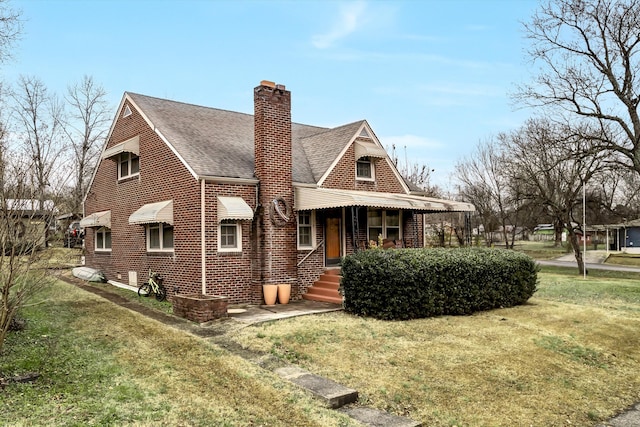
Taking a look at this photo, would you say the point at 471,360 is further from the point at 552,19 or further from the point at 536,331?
the point at 552,19

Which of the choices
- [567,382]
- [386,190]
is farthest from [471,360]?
[386,190]

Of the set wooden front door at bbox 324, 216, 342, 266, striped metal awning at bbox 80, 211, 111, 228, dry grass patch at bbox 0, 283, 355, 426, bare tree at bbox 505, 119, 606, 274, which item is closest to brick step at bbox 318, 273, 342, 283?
wooden front door at bbox 324, 216, 342, 266

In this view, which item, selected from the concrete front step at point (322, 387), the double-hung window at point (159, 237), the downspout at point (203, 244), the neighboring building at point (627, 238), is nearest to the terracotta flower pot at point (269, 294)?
the downspout at point (203, 244)

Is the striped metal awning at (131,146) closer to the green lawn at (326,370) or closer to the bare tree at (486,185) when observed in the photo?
the green lawn at (326,370)

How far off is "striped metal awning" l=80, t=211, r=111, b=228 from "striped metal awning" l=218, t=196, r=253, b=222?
744cm

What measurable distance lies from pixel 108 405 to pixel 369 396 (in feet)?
11.0

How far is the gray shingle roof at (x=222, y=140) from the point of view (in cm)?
1348

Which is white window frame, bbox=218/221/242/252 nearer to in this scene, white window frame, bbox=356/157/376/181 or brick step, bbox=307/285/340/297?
brick step, bbox=307/285/340/297

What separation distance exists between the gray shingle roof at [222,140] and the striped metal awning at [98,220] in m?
4.86

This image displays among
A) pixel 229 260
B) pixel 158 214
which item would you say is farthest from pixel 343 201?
pixel 158 214

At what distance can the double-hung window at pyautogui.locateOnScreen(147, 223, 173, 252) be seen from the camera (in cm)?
1427

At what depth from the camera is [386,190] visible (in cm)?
1758

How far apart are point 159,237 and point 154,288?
1651mm

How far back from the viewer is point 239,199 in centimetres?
1295
